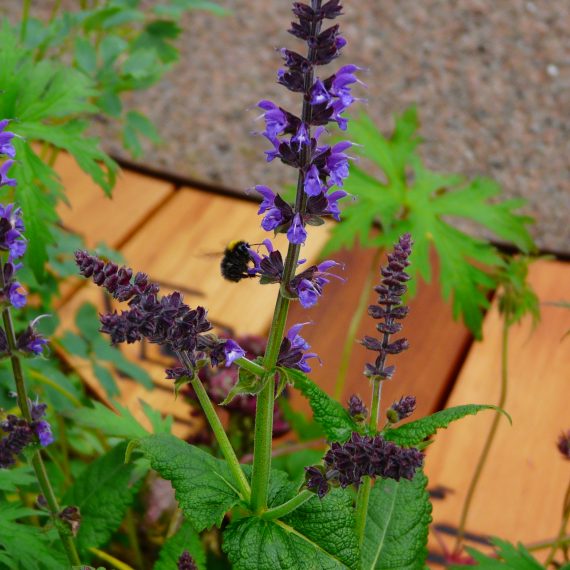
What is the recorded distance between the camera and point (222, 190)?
77.6 inches

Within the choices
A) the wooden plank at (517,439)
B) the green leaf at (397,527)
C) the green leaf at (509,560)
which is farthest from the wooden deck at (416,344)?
the green leaf at (397,527)

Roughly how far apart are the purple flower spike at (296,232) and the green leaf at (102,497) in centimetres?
49

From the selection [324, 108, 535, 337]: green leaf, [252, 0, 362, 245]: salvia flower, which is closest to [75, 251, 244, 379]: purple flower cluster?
Answer: [252, 0, 362, 245]: salvia flower

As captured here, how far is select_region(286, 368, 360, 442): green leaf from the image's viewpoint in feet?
2.80

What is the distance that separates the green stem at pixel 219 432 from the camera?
792mm

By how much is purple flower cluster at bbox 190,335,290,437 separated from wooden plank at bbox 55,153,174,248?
1.78 ft

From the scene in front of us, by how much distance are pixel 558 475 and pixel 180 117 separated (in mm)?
1333

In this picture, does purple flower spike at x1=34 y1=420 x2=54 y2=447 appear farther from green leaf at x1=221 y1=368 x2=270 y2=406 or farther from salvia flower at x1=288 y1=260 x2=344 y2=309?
salvia flower at x1=288 y1=260 x2=344 y2=309

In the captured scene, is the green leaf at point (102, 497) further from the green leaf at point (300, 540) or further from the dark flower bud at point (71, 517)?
the green leaf at point (300, 540)

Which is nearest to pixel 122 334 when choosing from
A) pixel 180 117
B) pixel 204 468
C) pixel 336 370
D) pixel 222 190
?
pixel 204 468

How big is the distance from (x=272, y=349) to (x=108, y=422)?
42 centimetres

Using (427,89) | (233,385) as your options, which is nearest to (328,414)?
(233,385)

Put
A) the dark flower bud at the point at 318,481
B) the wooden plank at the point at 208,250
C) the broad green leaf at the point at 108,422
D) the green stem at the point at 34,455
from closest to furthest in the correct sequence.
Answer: the dark flower bud at the point at 318,481 → the green stem at the point at 34,455 → the broad green leaf at the point at 108,422 → the wooden plank at the point at 208,250

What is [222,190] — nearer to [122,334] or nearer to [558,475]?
[558,475]
